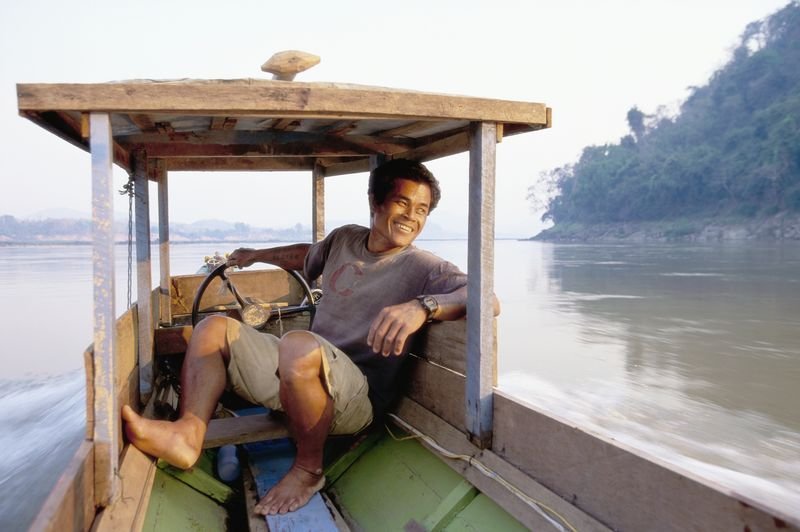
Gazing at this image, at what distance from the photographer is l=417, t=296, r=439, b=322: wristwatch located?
2553 mm

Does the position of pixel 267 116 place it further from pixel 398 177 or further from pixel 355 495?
pixel 355 495

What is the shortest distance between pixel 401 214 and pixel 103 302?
1.46m

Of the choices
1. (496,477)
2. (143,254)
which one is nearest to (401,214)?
(496,477)

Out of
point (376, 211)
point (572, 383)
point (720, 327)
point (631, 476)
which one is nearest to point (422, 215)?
point (376, 211)

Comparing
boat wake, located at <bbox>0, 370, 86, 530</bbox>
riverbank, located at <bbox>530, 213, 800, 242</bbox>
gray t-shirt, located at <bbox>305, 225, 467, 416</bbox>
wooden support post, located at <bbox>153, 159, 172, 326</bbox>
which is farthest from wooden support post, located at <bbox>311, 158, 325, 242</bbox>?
riverbank, located at <bbox>530, 213, 800, 242</bbox>

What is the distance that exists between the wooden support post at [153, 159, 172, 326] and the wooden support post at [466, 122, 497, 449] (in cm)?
298

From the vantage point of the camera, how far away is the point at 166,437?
8.04ft

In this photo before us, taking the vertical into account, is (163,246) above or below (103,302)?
above

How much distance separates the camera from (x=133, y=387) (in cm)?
294

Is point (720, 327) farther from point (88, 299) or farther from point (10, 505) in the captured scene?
point (88, 299)

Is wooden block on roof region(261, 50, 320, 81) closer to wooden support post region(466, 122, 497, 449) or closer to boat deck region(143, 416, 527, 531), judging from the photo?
wooden support post region(466, 122, 497, 449)

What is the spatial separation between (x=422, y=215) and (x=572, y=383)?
7656 millimetres

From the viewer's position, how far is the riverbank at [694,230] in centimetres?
4400

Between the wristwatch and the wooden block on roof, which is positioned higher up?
the wooden block on roof
